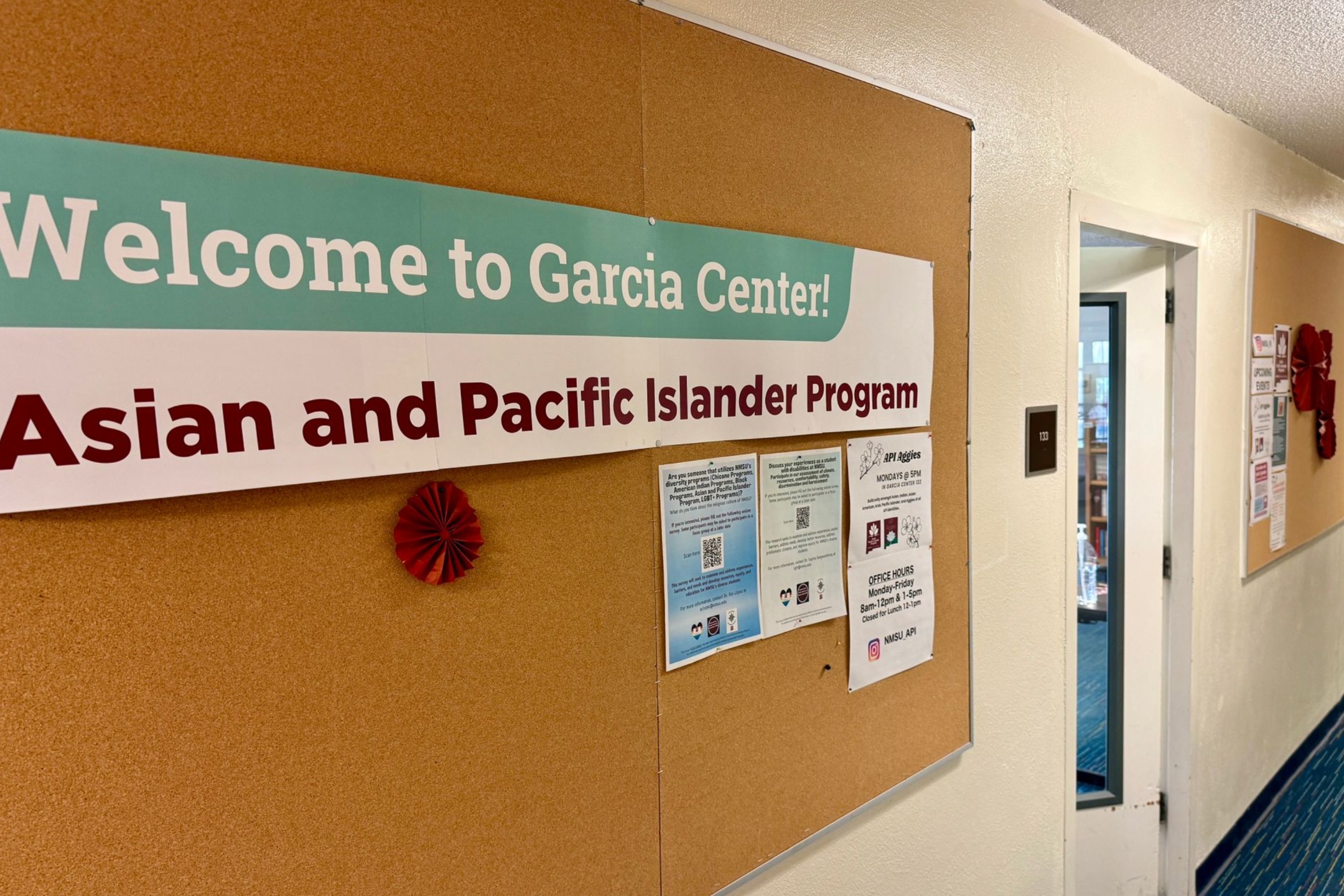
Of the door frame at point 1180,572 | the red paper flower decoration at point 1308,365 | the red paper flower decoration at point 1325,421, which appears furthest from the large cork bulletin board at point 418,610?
the red paper flower decoration at point 1325,421

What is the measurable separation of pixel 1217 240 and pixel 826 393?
2091 mm

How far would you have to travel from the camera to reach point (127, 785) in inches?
28.9

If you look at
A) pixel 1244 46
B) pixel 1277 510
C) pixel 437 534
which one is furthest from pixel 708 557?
pixel 1277 510

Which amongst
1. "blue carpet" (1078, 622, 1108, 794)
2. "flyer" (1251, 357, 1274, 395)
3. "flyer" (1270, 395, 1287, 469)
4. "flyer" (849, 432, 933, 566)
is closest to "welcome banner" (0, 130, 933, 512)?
"flyer" (849, 432, 933, 566)

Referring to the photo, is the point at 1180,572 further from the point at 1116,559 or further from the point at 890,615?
the point at 890,615

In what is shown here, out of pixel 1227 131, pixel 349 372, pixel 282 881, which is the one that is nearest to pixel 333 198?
pixel 349 372

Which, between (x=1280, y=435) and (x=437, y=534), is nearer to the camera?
(x=437, y=534)

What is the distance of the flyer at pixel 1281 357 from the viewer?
299 centimetres

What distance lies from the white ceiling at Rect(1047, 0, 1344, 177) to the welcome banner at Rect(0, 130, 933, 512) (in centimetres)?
137

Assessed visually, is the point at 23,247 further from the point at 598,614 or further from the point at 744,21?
the point at 744,21

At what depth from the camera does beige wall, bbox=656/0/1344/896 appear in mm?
1460

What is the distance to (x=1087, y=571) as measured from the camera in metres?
5.31

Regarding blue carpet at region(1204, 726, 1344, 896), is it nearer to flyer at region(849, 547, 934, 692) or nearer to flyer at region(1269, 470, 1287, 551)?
flyer at region(1269, 470, 1287, 551)

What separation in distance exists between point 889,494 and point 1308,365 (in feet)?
9.50
